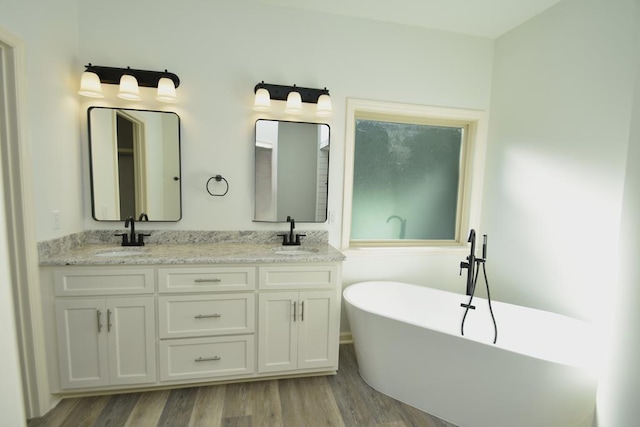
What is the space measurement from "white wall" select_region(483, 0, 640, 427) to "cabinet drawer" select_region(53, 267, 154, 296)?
98.7 inches

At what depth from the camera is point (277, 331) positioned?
6.49 ft

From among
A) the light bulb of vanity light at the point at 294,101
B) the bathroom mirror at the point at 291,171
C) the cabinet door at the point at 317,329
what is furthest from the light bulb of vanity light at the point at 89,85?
the cabinet door at the point at 317,329

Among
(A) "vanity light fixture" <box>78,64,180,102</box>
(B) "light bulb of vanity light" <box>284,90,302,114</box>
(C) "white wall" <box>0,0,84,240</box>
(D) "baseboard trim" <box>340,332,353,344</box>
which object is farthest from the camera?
(D) "baseboard trim" <box>340,332,353,344</box>

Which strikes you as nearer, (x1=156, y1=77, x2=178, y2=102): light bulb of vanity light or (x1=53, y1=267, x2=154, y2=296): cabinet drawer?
(x1=53, y1=267, x2=154, y2=296): cabinet drawer

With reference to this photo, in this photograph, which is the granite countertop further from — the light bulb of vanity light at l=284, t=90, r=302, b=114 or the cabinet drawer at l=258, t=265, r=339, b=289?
the light bulb of vanity light at l=284, t=90, r=302, b=114

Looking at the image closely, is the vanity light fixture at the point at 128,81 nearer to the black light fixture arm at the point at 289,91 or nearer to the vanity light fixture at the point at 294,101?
the black light fixture arm at the point at 289,91

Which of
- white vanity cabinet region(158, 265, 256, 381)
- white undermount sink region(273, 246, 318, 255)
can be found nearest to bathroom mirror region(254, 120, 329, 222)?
white undermount sink region(273, 246, 318, 255)

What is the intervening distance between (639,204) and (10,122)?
10.3 ft

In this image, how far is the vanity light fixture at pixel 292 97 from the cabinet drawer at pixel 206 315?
1424 mm

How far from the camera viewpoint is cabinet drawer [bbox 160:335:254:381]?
6.08 ft

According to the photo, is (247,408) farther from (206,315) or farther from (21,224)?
(21,224)

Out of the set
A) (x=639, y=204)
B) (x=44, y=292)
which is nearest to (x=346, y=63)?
(x=639, y=204)

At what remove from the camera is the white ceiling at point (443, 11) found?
2133 millimetres

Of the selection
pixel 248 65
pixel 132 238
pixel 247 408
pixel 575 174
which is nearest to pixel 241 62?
pixel 248 65
